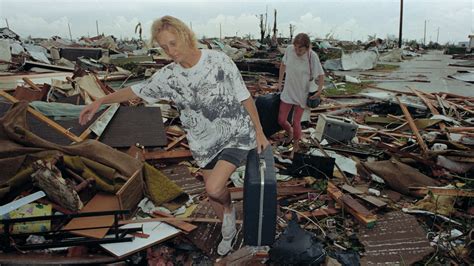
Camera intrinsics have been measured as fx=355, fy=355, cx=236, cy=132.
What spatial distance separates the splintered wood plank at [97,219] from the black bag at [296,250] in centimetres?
149

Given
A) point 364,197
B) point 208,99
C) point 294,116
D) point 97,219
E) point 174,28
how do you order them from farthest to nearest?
1. point 294,116
2. point 364,197
3. point 97,219
4. point 208,99
5. point 174,28

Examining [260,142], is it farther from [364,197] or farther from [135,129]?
[135,129]

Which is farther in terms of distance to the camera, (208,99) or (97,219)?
(97,219)

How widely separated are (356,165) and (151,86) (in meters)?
3.32

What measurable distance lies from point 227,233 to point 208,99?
1.20m

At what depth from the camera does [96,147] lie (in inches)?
151

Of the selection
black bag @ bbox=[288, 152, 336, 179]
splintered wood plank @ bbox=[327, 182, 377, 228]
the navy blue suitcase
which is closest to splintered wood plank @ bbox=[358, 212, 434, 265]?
splintered wood plank @ bbox=[327, 182, 377, 228]

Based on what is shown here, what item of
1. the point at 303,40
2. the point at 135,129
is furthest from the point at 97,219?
the point at 303,40

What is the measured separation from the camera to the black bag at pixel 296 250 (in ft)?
9.11

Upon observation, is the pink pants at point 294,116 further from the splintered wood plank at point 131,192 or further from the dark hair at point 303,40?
the splintered wood plank at point 131,192

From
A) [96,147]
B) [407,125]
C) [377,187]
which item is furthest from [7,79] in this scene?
[407,125]

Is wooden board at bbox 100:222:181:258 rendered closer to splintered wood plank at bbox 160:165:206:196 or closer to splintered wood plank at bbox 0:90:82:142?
splintered wood plank at bbox 160:165:206:196

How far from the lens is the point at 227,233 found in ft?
10.1

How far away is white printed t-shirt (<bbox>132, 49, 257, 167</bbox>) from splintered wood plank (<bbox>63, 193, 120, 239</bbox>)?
110 cm
